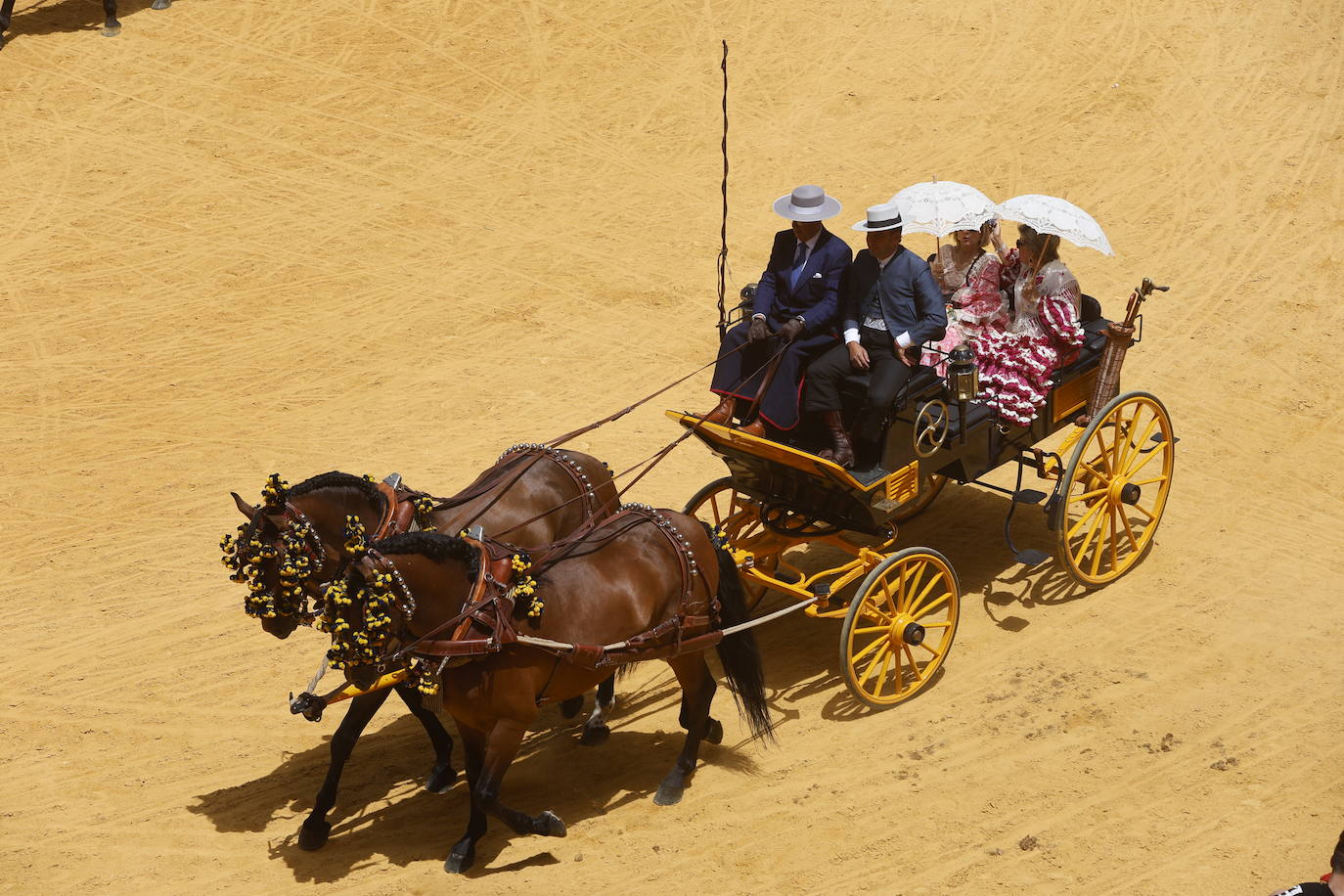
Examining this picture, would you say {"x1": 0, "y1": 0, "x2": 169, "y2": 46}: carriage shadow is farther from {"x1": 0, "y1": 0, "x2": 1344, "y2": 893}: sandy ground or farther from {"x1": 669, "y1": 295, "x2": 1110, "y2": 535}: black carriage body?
{"x1": 669, "y1": 295, "x2": 1110, "y2": 535}: black carriage body

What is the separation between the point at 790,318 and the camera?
880cm

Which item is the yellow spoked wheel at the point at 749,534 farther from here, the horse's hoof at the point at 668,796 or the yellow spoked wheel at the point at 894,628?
the horse's hoof at the point at 668,796

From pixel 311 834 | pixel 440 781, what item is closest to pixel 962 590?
pixel 440 781

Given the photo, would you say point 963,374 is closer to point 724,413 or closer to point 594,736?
point 724,413

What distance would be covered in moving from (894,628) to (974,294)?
8.39 ft

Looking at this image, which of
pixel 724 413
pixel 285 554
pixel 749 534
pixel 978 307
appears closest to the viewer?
pixel 285 554

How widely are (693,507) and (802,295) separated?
5.92 feet

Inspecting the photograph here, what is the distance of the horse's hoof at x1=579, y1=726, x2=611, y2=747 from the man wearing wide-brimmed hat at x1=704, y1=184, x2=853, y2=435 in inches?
79.9

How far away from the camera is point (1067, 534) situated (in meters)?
9.53

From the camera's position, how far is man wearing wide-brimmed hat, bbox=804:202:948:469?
8531 millimetres

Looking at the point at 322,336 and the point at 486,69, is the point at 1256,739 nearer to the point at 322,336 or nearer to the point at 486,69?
the point at 322,336

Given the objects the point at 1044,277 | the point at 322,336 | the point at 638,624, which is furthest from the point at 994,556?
the point at 322,336

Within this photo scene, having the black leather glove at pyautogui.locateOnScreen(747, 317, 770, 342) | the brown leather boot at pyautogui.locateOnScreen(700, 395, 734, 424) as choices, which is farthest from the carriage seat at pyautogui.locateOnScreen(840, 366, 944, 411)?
the brown leather boot at pyautogui.locateOnScreen(700, 395, 734, 424)

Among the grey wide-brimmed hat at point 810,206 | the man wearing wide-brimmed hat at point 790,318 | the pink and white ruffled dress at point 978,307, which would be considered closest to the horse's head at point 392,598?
the man wearing wide-brimmed hat at point 790,318
